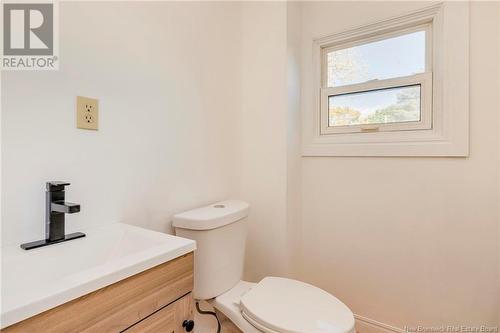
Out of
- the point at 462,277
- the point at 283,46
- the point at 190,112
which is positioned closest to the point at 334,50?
the point at 283,46

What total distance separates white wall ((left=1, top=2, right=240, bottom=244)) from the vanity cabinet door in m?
0.45

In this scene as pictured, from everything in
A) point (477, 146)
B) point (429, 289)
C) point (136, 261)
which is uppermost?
point (477, 146)

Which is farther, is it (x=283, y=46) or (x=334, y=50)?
(x=334, y=50)

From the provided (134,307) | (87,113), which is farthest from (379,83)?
(134,307)

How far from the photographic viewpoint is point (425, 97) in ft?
4.66

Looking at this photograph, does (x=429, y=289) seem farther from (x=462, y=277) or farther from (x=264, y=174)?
(x=264, y=174)

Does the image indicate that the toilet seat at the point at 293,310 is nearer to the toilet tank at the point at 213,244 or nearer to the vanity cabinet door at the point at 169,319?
the toilet tank at the point at 213,244

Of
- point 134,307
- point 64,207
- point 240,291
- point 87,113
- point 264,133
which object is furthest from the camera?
point 264,133

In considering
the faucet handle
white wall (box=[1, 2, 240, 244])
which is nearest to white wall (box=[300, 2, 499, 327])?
white wall (box=[1, 2, 240, 244])

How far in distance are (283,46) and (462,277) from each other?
1.53 meters

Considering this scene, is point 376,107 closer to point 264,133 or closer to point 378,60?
point 378,60

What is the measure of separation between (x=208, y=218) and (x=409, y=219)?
3.52 feet

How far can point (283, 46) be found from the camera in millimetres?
1589

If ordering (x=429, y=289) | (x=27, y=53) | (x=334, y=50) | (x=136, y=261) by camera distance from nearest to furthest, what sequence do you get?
1. (x=136, y=261)
2. (x=27, y=53)
3. (x=429, y=289)
4. (x=334, y=50)
